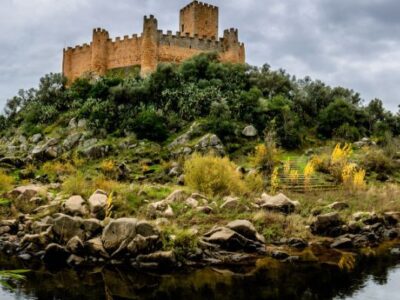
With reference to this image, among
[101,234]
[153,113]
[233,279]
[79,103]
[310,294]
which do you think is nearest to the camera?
[310,294]

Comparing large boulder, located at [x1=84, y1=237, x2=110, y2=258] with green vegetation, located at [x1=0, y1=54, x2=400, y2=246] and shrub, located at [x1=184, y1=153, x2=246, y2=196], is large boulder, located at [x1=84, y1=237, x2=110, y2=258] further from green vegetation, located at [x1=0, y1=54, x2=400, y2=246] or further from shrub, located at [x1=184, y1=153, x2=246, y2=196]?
shrub, located at [x1=184, y1=153, x2=246, y2=196]

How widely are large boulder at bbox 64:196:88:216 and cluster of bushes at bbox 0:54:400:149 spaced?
19495mm

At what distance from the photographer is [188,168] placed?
23.4 m

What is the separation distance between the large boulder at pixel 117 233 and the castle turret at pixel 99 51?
114ft

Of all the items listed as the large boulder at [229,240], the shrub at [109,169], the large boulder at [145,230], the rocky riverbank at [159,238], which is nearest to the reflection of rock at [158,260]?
Answer: the rocky riverbank at [159,238]

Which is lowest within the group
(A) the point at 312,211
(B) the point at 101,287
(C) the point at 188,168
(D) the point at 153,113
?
(B) the point at 101,287

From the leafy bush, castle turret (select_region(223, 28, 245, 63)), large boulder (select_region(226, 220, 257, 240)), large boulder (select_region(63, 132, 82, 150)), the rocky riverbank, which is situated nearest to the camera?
the rocky riverbank

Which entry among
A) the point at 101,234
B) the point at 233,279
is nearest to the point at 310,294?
the point at 233,279

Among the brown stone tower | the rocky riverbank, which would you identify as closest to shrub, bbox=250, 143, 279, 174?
the rocky riverbank

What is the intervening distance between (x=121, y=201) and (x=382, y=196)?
11.6 meters

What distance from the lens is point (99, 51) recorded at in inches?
1884

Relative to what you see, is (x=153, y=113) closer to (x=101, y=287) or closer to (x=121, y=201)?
(x=121, y=201)

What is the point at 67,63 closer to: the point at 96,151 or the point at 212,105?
the point at 96,151

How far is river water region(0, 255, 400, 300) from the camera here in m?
11.6
